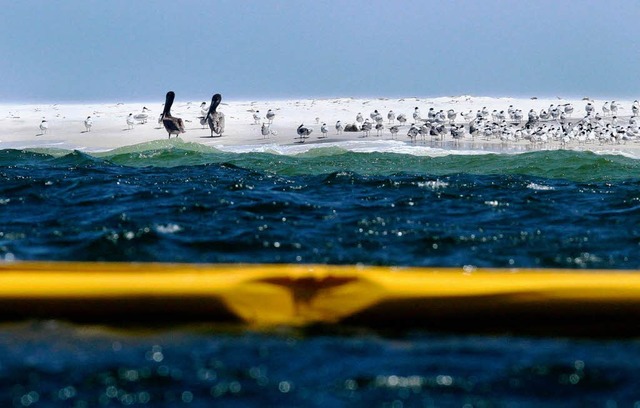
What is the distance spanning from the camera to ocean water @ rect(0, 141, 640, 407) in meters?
4.54

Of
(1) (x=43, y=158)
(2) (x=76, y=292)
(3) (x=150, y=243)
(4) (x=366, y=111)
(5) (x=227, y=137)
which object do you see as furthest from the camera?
(4) (x=366, y=111)

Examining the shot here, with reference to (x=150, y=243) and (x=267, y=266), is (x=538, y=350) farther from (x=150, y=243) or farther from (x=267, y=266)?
(x=150, y=243)

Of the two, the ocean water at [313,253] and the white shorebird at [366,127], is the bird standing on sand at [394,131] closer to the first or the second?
the white shorebird at [366,127]

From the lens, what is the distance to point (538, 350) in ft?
16.9

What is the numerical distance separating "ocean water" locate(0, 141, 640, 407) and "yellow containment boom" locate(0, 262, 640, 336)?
10cm

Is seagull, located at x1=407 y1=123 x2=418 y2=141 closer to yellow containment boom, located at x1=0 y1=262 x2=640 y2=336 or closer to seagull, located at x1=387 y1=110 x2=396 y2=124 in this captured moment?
seagull, located at x1=387 y1=110 x2=396 y2=124

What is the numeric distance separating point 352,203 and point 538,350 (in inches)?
232

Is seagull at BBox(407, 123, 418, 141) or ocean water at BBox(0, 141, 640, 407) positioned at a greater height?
ocean water at BBox(0, 141, 640, 407)

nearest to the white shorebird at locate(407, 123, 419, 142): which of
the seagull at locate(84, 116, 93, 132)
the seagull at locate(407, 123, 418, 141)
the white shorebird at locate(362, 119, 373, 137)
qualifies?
the seagull at locate(407, 123, 418, 141)

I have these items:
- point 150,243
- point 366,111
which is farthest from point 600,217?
point 366,111

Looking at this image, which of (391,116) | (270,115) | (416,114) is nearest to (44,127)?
(270,115)

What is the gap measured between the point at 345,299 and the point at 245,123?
29.4 m

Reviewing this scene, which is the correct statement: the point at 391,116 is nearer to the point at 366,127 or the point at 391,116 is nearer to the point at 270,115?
the point at 270,115

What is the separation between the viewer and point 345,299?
5461mm
